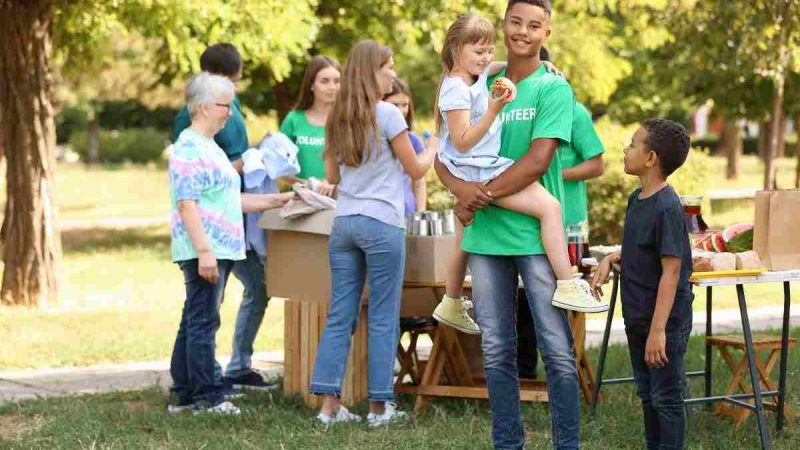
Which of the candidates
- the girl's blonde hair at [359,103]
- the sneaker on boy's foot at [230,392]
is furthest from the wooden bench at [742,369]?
the sneaker on boy's foot at [230,392]

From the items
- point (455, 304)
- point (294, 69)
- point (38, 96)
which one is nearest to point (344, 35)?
point (294, 69)

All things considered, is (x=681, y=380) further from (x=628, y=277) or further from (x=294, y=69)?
(x=294, y=69)

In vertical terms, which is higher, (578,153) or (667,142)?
(667,142)

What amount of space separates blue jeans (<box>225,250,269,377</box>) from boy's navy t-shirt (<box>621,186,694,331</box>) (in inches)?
113

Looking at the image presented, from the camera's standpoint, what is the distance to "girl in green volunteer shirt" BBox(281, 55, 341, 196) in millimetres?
7078

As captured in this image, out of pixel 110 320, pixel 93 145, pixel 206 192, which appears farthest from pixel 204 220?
pixel 93 145

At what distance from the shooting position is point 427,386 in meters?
6.71

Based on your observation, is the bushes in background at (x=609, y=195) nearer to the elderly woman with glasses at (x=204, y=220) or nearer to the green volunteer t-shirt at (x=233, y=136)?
the green volunteer t-shirt at (x=233, y=136)

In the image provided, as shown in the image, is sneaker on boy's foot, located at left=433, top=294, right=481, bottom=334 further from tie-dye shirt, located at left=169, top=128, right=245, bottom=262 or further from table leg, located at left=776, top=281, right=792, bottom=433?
table leg, located at left=776, top=281, right=792, bottom=433

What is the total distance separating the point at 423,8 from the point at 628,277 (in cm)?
1008

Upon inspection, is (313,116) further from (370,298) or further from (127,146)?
(127,146)

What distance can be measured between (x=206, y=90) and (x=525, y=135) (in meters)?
2.10

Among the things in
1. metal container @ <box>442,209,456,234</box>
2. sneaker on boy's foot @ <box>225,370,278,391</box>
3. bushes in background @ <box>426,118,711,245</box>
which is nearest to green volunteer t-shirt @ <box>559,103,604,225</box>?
metal container @ <box>442,209,456,234</box>

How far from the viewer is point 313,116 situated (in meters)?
7.18
